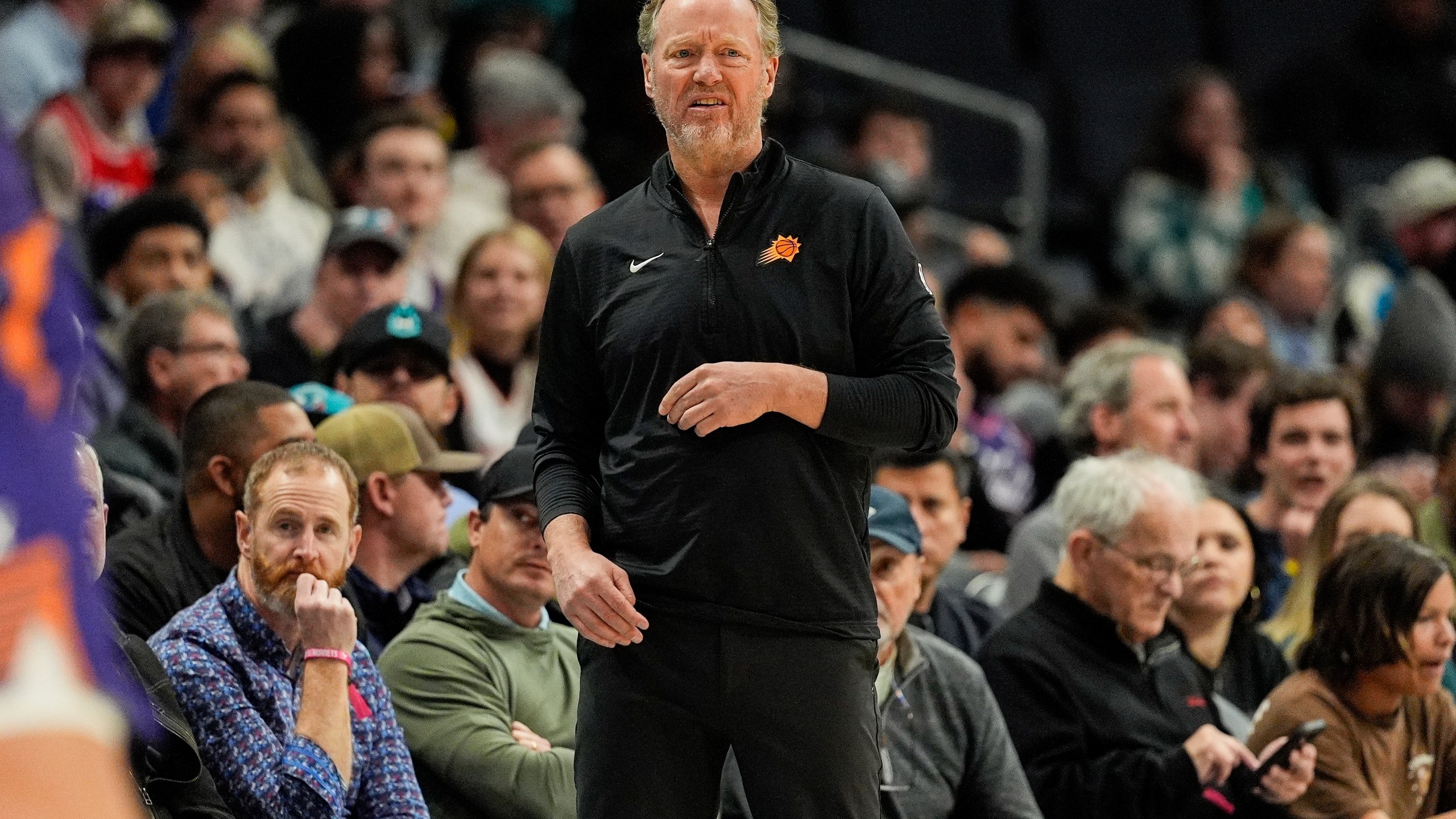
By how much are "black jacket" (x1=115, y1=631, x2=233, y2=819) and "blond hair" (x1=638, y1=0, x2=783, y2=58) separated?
1.28 m

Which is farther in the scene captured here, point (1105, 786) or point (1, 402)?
point (1105, 786)

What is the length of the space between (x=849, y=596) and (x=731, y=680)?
21 centimetres

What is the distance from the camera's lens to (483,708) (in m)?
3.90

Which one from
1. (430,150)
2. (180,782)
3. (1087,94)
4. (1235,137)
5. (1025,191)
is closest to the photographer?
(180,782)

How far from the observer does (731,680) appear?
2691mm

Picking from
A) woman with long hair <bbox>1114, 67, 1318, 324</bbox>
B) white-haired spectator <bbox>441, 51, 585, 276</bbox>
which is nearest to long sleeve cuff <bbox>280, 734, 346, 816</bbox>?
white-haired spectator <bbox>441, 51, 585, 276</bbox>

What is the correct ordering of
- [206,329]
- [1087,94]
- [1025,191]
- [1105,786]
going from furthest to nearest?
[1087,94] → [1025,191] → [206,329] → [1105,786]

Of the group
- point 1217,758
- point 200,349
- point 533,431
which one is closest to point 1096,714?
point 1217,758

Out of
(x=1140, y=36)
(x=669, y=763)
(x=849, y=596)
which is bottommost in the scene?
(x=669, y=763)

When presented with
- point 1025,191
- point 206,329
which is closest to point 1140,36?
point 1025,191

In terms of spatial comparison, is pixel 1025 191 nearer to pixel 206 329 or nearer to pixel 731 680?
pixel 206 329

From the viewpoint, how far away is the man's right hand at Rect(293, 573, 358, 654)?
3.42 m

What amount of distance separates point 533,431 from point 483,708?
604 mm

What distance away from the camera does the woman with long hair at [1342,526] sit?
5094 mm
